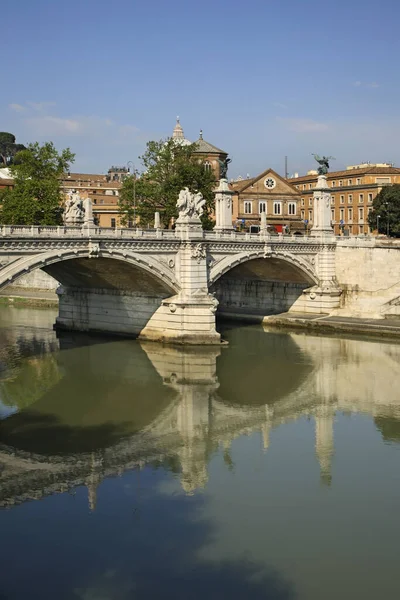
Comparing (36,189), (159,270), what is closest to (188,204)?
(159,270)

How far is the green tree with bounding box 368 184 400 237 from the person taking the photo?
183 feet

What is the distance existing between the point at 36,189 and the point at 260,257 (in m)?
15.0

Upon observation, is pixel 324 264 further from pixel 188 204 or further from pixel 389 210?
pixel 389 210

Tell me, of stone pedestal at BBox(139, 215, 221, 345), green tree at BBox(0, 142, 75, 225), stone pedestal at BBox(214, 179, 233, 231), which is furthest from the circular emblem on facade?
A: stone pedestal at BBox(139, 215, 221, 345)

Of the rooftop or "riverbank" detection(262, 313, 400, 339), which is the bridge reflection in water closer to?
"riverbank" detection(262, 313, 400, 339)

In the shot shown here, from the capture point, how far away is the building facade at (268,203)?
5709 centimetres

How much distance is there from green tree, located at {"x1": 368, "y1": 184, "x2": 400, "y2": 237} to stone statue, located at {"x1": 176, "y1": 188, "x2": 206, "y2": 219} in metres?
27.6

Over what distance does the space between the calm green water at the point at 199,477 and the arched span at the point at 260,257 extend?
4832 mm

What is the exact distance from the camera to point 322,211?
127 feet

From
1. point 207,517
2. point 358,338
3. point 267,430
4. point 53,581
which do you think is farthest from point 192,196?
point 53,581

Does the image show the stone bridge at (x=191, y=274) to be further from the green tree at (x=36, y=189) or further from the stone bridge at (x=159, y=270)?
the green tree at (x=36, y=189)

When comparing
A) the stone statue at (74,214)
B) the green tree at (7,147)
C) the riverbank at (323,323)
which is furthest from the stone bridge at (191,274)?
the green tree at (7,147)

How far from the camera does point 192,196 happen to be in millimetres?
30516

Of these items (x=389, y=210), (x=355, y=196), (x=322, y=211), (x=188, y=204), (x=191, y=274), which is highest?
(x=355, y=196)
